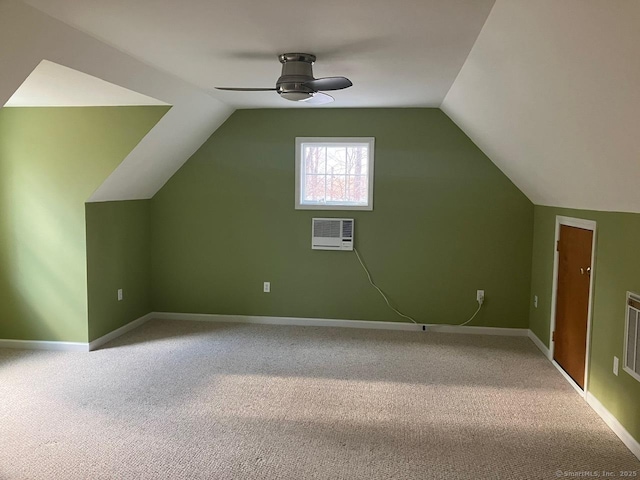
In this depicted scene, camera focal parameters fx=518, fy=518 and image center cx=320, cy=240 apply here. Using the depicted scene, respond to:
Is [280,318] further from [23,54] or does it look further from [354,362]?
[23,54]

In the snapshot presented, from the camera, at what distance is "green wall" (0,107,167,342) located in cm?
445

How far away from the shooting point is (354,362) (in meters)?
4.47

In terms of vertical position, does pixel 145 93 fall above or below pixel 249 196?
above

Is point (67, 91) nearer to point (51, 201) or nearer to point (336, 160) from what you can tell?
point (51, 201)

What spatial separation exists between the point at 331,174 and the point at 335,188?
0.16 meters

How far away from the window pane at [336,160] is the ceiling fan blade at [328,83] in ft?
7.58

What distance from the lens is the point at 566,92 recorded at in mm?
2510

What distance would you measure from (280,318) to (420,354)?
5.47 ft

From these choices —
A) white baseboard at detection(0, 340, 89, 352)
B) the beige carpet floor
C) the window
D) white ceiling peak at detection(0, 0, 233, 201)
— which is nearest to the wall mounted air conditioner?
the window

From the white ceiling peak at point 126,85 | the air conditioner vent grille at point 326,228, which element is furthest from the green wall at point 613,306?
the white ceiling peak at point 126,85

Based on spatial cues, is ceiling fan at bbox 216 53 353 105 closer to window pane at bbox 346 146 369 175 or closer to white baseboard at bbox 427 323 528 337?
window pane at bbox 346 146 369 175

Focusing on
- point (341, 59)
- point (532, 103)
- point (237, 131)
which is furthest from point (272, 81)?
point (532, 103)

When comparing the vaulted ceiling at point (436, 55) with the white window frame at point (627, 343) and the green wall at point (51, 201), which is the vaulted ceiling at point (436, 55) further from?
the green wall at point (51, 201)

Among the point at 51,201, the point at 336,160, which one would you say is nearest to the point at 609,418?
the point at 336,160
